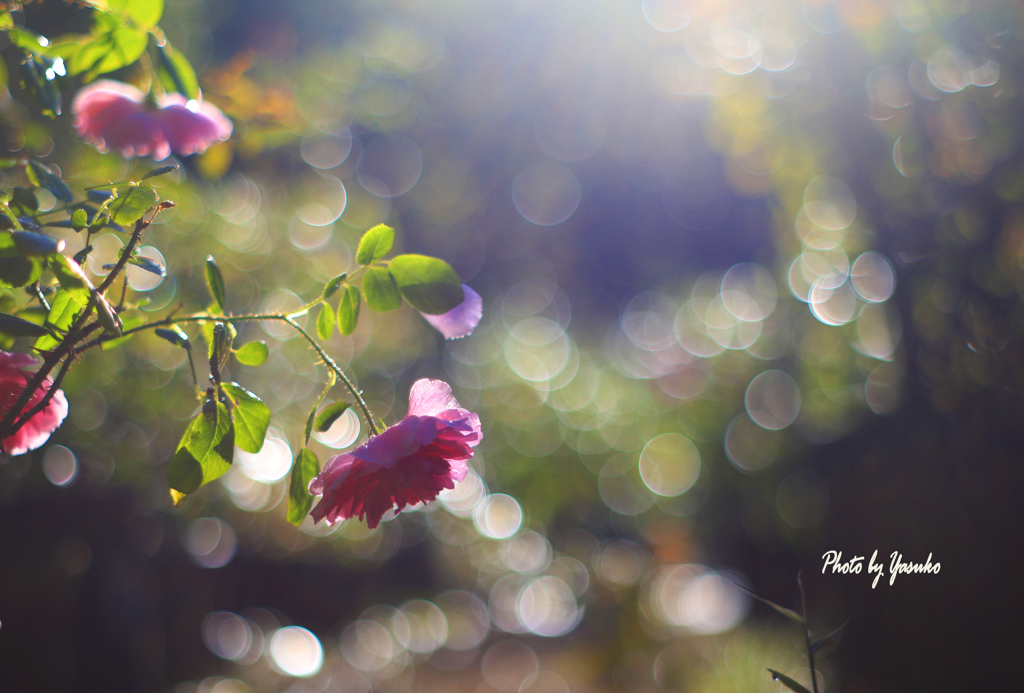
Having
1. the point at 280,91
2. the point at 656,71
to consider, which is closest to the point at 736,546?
the point at 280,91

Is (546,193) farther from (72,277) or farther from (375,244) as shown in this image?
(72,277)

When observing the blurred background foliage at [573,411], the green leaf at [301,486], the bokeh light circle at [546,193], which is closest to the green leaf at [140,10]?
the blurred background foliage at [573,411]

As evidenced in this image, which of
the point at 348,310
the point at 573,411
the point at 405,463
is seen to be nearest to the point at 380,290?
the point at 348,310

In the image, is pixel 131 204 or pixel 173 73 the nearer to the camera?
pixel 131 204

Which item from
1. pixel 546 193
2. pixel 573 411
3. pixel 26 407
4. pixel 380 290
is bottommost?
pixel 573 411

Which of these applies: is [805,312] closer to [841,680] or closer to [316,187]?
[841,680]

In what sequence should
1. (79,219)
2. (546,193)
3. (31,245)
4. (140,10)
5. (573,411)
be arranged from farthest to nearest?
1. (546,193)
2. (573,411)
3. (140,10)
4. (79,219)
5. (31,245)

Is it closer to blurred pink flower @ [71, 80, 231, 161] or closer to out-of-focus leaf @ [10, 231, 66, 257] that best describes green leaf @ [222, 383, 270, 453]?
out-of-focus leaf @ [10, 231, 66, 257]
